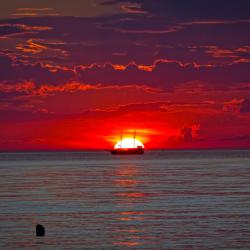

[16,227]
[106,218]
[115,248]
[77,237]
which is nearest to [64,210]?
[106,218]

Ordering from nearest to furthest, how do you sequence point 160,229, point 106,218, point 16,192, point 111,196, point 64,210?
point 160,229 → point 106,218 → point 64,210 → point 111,196 → point 16,192

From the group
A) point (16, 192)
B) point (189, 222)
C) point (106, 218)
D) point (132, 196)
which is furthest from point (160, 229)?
point (16, 192)

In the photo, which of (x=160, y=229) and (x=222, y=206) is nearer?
(x=160, y=229)

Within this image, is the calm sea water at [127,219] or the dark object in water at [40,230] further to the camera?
the dark object in water at [40,230]

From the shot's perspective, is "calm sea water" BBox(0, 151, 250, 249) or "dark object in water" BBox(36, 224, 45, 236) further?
"dark object in water" BBox(36, 224, 45, 236)

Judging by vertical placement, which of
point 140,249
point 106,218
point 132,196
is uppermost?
point 132,196

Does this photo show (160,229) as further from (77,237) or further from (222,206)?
(222,206)

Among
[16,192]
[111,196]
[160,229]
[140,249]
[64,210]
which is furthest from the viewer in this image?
[16,192]

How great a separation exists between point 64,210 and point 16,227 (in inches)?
494

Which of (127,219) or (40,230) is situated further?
(127,219)

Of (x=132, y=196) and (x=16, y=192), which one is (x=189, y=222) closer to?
(x=132, y=196)

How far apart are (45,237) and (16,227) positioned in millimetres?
4962

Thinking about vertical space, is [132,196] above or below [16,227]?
above

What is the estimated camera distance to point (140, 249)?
146 feet
